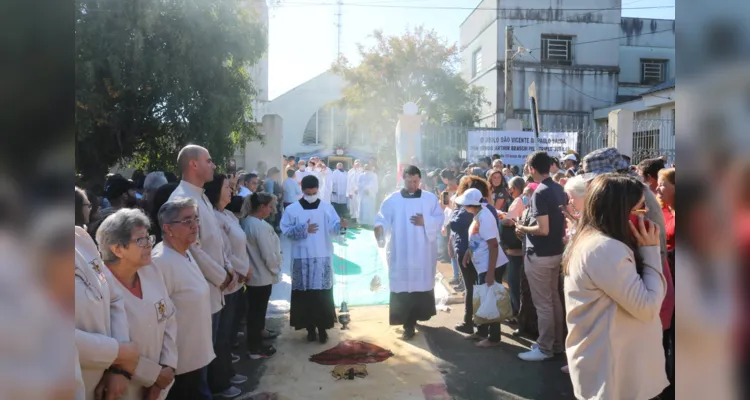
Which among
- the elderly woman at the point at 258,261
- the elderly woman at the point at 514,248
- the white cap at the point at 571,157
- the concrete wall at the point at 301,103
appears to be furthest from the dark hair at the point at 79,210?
the concrete wall at the point at 301,103

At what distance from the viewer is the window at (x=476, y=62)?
79.3ft

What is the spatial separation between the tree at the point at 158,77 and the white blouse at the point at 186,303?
569 cm

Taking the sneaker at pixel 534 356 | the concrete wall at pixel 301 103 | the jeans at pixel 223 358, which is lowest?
the sneaker at pixel 534 356

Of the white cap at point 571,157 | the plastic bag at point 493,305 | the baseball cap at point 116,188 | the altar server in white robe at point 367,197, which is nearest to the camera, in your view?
the baseball cap at point 116,188

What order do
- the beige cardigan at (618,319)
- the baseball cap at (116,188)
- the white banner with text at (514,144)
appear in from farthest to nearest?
the white banner with text at (514,144) < the baseball cap at (116,188) < the beige cardigan at (618,319)

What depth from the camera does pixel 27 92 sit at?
0.68 metres

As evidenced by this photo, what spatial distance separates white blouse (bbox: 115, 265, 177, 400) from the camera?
249cm

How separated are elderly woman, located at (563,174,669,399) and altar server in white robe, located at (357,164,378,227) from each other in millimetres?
12202

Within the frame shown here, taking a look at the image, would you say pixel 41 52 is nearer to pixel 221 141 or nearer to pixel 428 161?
pixel 221 141

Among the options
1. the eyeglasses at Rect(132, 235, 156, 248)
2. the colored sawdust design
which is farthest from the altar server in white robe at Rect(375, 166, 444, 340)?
the eyeglasses at Rect(132, 235, 156, 248)

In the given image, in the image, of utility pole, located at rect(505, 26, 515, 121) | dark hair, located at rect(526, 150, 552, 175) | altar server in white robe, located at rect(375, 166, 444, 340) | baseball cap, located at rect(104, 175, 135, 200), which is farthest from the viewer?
utility pole, located at rect(505, 26, 515, 121)

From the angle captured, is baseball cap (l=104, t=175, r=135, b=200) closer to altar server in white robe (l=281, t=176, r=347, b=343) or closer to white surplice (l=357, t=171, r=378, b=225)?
altar server in white robe (l=281, t=176, r=347, b=343)

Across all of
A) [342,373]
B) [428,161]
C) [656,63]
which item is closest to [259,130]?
[428,161]

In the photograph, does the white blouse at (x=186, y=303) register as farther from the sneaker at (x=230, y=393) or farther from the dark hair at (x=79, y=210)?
the sneaker at (x=230, y=393)
